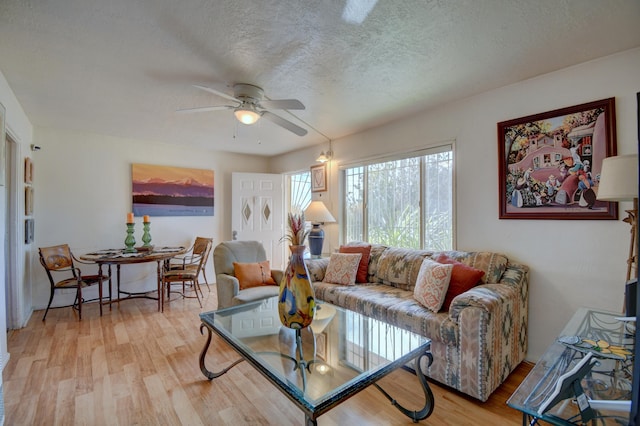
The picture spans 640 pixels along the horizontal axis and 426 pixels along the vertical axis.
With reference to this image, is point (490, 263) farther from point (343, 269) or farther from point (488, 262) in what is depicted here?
point (343, 269)

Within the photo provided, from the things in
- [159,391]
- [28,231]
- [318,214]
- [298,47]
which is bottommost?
[159,391]

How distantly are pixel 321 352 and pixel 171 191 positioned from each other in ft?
13.0

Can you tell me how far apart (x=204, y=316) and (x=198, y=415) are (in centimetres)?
60

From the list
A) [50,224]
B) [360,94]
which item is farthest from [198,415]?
[50,224]

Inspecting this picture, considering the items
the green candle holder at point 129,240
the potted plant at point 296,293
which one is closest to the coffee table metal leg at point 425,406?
the potted plant at point 296,293

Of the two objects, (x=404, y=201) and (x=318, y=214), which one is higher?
(x=404, y=201)

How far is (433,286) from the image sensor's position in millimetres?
2279

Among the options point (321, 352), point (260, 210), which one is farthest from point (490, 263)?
point (260, 210)

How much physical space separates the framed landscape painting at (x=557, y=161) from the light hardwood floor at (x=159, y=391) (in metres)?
1.32

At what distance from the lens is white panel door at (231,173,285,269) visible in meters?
5.05

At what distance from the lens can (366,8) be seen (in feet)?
5.03

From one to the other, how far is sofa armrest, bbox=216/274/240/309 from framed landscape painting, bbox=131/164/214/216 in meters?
2.26

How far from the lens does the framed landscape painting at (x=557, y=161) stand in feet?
6.74

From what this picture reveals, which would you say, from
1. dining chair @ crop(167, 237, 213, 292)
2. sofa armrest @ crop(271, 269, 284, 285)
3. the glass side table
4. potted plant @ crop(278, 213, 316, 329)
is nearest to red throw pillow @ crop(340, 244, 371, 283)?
sofa armrest @ crop(271, 269, 284, 285)
